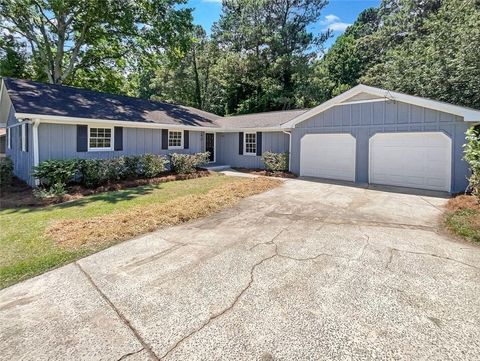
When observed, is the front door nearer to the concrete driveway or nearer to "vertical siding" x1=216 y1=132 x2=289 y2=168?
"vertical siding" x1=216 y1=132 x2=289 y2=168

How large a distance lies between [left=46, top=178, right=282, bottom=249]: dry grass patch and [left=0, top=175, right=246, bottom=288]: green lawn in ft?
0.82

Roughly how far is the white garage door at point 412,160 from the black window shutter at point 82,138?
11441 mm

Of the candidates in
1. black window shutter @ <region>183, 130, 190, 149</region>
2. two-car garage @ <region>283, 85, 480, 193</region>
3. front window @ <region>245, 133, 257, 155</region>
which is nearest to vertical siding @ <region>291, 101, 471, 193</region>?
two-car garage @ <region>283, 85, 480, 193</region>

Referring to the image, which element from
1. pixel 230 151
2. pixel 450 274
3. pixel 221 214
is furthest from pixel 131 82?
pixel 450 274

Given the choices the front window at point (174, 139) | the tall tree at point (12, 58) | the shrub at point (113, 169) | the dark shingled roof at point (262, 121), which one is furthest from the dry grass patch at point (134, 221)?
the tall tree at point (12, 58)

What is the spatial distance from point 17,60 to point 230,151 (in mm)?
16581

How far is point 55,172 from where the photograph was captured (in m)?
9.25

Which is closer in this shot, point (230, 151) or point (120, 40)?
point (230, 151)

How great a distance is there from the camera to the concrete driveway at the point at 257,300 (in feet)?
8.18

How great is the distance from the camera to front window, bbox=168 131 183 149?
14.3 m

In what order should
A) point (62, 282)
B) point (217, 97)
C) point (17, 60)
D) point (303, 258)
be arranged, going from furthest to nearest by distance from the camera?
point (217, 97), point (17, 60), point (303, 258), point (62, 282)

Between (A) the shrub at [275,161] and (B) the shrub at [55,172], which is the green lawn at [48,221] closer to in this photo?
(B) the shrub at [55,172]

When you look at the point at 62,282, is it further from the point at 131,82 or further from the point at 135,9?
Result: the point at 131,82

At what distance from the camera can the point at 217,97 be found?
98.5 ft
